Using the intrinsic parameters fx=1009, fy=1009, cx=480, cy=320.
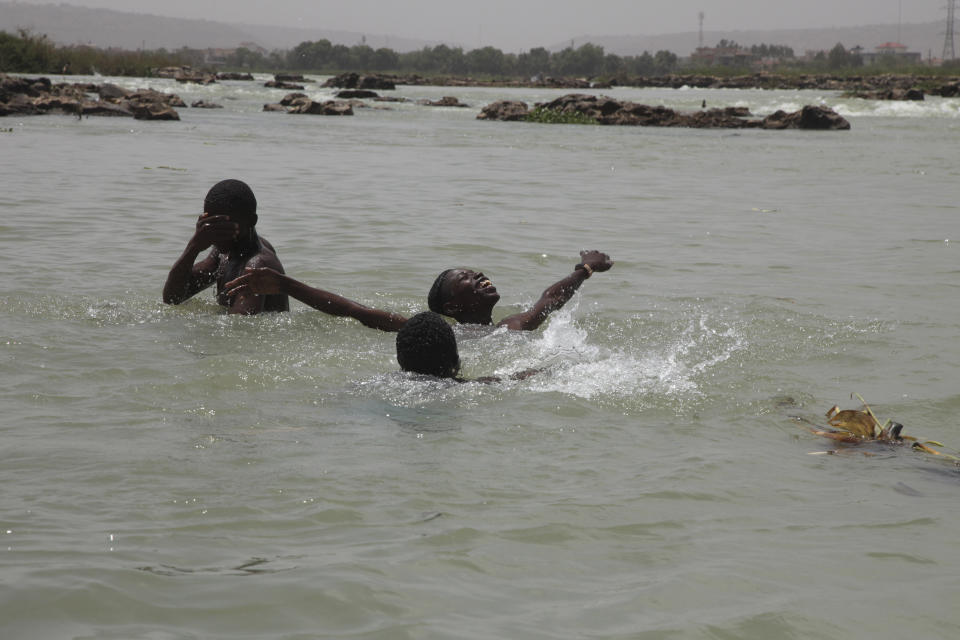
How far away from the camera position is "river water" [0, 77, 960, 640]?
2.78 meters

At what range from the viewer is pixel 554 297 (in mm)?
6559

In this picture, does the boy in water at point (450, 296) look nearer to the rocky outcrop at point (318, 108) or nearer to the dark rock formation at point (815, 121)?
the dark rock formation at point (815, 121)

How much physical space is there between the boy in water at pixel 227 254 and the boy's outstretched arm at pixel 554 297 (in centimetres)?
151

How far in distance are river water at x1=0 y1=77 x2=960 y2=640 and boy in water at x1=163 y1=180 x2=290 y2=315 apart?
0.18 metres

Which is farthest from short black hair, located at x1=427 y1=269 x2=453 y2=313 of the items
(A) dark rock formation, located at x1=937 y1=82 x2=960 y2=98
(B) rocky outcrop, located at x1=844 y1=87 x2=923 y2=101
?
(A) dark rock formation, located at x1=937 y1=82 x2=960 y2=98

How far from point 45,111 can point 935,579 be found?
28.0 metres

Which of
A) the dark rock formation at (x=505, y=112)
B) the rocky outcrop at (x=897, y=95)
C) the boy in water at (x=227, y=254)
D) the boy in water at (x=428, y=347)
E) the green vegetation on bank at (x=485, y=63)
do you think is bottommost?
the boy in water at (x=428, y=347)

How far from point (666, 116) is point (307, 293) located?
28.7m

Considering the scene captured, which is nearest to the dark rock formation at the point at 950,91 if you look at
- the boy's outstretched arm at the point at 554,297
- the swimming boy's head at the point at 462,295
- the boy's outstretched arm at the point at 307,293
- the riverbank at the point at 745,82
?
the riverbank at the point at 745,82

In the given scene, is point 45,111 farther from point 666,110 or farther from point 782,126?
point 782,126

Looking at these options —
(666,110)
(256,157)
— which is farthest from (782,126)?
(256,157)

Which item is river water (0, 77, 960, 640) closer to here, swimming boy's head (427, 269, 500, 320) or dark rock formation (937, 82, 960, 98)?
swimming boy's head (427, 269, 500, 320)

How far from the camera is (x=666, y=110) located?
33.2 metres

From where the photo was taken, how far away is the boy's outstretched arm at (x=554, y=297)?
6316 mm
